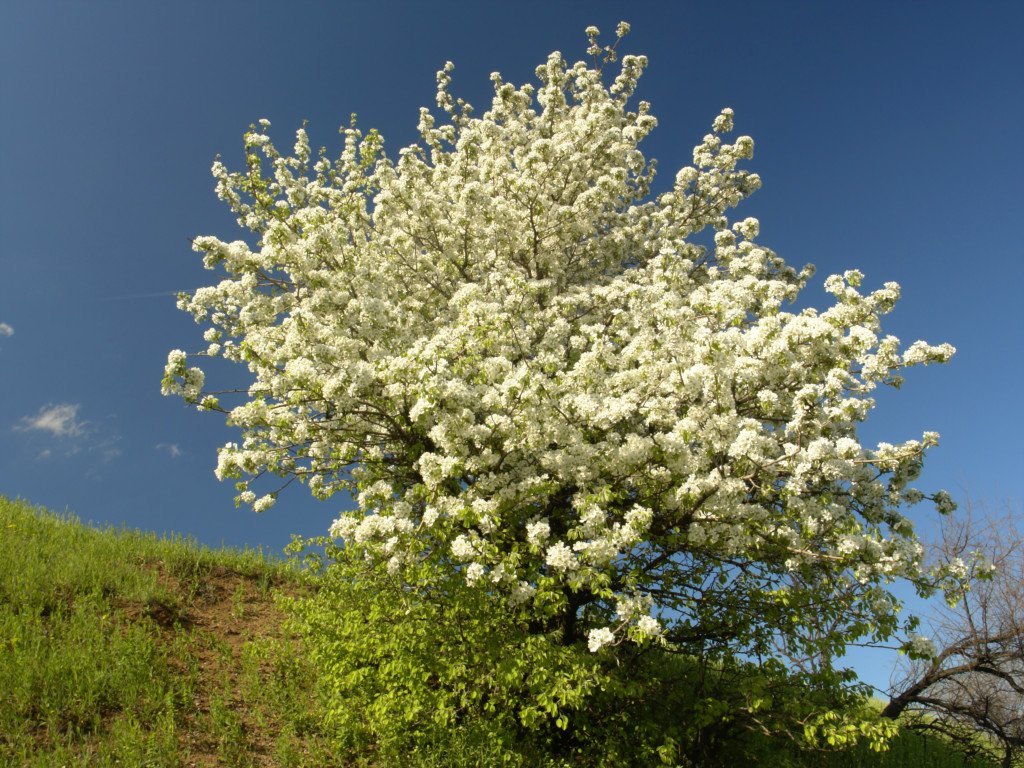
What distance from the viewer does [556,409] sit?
9703mm

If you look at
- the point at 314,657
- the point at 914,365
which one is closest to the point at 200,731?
the point at 314,657

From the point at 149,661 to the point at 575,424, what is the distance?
8.71 metres

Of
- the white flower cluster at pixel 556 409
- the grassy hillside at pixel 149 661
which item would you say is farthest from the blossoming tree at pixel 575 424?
the grassy hillside at pixel 149 661

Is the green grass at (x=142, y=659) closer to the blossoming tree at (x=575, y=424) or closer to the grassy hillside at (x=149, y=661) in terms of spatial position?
the grassy hillside at (x=149, y=661)

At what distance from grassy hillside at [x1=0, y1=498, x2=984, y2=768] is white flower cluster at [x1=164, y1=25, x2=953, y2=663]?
358 cm

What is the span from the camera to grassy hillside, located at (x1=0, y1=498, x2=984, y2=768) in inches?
381

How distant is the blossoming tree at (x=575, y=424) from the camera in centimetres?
904

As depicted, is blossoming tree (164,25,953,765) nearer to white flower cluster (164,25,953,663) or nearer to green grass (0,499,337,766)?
white flower cluster (164,25,953,663)

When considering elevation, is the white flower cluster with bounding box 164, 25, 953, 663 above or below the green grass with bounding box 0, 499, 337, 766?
above

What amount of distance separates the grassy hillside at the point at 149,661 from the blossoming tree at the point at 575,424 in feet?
10.7

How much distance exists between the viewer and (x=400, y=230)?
46.8 ft

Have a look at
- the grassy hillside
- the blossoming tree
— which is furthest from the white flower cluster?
the grassy hillside

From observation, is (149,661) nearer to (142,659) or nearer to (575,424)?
(142,659)

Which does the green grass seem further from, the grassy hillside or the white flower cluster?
the white flower cluster
